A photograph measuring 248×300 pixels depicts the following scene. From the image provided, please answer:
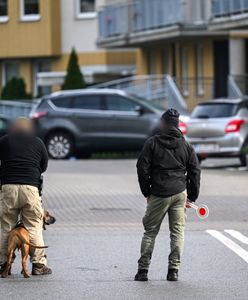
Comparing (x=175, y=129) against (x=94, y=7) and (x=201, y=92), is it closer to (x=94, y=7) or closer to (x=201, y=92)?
(x=201, y=92)

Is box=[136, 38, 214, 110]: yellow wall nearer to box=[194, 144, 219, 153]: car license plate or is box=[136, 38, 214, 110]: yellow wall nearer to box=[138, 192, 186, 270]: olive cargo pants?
box=[194, 144, 219, 153]: car license plate

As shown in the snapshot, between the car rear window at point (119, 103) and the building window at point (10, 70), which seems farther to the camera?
the building window at point (10, 70)

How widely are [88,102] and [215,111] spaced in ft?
19.6

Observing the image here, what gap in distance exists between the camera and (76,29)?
4956cm

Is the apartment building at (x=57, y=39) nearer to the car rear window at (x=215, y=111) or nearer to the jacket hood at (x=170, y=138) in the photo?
the car rear window at (x=215, y=111)

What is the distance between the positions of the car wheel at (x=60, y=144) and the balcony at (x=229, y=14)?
23.4ft

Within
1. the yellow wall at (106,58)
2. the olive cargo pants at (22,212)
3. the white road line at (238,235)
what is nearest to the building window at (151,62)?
the yellow wall at (106,58)

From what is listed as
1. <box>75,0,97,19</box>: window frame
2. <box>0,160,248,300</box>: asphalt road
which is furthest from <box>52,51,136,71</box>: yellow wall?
<box>0,160,248,300</box>: asphalt road

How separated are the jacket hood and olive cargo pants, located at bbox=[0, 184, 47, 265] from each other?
4.56 ft

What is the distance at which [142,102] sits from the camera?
30.4 meters

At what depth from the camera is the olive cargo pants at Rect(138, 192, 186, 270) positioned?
413 inches

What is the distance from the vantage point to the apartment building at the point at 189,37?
3634 cm

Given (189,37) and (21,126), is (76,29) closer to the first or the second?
(189,37)

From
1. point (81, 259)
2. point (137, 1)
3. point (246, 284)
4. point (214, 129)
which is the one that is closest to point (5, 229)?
point (81, 259)
